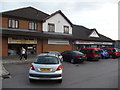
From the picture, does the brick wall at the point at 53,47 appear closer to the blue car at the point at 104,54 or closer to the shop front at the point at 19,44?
the shop front at the point at 19,44

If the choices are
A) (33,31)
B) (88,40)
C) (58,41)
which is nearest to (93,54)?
(58,41)

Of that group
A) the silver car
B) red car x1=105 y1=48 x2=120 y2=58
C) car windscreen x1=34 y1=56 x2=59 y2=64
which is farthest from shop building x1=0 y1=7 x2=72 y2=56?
the silver car

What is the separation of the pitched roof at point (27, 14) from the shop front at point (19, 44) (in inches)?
148

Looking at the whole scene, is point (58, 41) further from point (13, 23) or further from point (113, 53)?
point (113, 53)

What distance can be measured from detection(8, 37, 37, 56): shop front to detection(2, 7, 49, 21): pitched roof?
3.76 m

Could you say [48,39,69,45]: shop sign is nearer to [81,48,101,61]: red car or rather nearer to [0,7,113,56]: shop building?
[0,7,113,56]: shop building

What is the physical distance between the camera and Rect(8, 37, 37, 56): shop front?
18781 millimetres

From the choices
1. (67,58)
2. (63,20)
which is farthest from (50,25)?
(67,58)

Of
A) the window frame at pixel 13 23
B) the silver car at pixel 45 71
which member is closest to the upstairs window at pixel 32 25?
the window frame at pixel 13 23

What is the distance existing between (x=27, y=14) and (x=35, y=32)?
360 cm

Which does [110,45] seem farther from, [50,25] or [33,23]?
[33,23]

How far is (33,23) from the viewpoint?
21984mm

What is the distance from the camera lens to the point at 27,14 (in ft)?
72.8

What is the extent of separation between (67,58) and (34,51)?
7.24 metres
